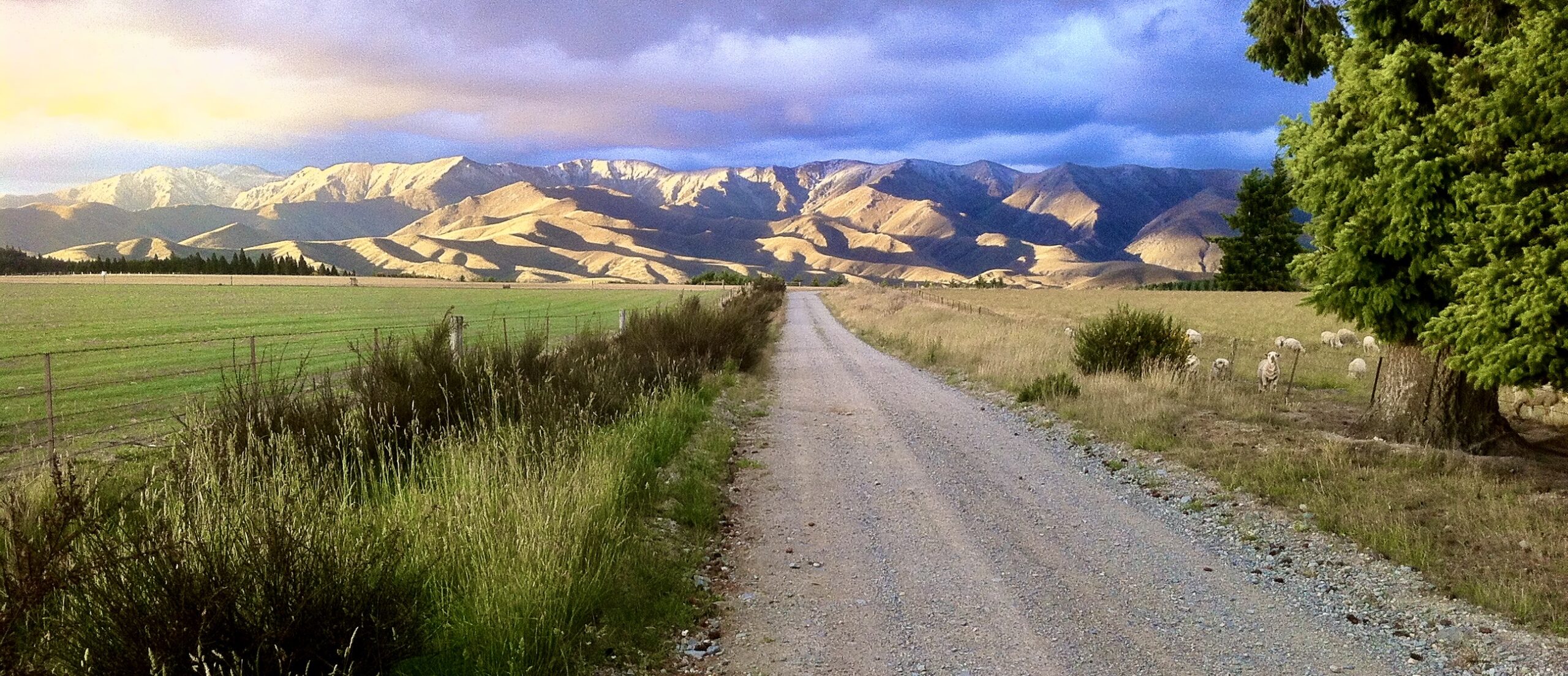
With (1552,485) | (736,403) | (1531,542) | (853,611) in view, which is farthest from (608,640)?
(736,403)

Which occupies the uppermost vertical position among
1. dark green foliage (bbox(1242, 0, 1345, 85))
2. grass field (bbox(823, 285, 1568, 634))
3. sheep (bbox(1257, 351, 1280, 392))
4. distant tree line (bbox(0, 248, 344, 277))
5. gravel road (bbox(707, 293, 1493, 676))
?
dark green foliage (bbox(1242, 0, 1345, 85))

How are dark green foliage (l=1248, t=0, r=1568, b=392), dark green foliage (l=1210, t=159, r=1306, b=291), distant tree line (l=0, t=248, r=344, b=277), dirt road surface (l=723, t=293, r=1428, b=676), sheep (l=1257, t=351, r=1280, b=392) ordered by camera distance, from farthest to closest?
1. distant tree line (l=0, t=248, r=344, b=277)
2. dark green foliage (l=1210, t=159, r=1306, b=291)
3. sheep (l=1257, t=351, r=1280, b=392)
4. dark green foliage (l=1248, t=0, r=1568, b=392)
5. dirt road surface (l=723, t=293, r=1428, b=676)

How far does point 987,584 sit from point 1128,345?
40.6 feet

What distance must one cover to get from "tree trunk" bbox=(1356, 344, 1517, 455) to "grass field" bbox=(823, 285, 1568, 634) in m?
0.46

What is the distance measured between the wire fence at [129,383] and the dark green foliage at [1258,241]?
66333 millimetres

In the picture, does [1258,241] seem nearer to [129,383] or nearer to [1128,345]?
[1128,345]

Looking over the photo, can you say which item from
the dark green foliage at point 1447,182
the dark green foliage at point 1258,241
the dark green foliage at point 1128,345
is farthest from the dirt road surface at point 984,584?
the dark green foliage at point 1258,241

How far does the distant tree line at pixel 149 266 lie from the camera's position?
11212 centimetres

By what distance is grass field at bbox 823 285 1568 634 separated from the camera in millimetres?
5902

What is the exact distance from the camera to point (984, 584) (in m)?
5.85

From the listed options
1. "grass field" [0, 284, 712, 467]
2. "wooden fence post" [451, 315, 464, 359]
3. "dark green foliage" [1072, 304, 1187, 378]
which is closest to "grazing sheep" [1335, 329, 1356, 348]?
"dark green foliage" [1072, 304, 1187, 378]

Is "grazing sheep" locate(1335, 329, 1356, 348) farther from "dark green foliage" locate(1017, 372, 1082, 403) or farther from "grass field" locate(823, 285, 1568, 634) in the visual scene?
"dark green foliage" locate(1017, 372, 1082, 403)

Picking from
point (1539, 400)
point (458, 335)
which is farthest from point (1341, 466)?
point (458, 335)

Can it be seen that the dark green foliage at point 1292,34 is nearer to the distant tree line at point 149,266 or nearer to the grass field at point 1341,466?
the grass field at point 1341,466
